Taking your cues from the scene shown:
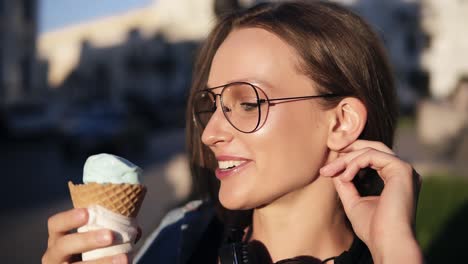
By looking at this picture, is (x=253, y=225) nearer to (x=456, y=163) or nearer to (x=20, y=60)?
(x=456, y=163)

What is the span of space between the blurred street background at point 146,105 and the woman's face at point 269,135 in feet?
2.52

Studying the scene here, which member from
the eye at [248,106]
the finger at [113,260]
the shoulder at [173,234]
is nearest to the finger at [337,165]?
the eye at [248,106]

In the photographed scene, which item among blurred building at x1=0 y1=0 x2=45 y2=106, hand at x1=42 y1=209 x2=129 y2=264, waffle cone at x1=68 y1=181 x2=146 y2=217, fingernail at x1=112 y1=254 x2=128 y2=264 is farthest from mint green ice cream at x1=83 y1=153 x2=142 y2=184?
blurred building at x1=0 y1=0 x2=45 y2=106

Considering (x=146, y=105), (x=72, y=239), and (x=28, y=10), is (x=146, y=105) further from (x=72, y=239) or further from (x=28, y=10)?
(x=72, y=239)

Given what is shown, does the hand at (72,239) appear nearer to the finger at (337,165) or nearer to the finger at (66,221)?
the finger at (66,221)

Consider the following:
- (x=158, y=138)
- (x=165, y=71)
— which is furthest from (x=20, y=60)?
(x=165, y=71)

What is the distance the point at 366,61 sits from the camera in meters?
2.30

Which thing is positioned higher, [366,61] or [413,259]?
[366,61]

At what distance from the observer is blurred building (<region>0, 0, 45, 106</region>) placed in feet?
107

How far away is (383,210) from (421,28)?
156ft

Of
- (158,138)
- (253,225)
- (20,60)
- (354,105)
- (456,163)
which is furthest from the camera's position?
(20,60)

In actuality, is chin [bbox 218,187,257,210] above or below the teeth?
below

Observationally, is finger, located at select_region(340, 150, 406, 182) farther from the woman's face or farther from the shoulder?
the shoulder

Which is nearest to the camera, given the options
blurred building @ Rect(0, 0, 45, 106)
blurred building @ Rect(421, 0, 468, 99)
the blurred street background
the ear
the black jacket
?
the ear
